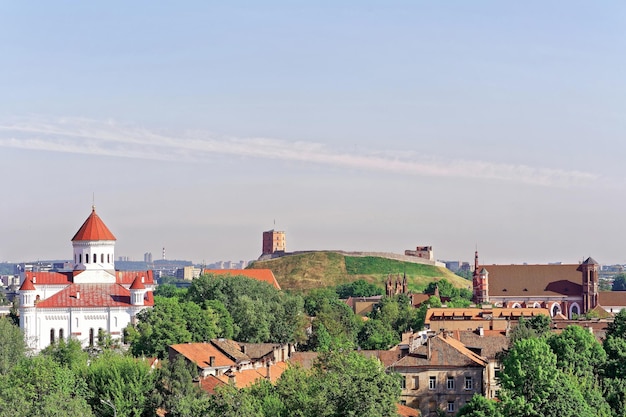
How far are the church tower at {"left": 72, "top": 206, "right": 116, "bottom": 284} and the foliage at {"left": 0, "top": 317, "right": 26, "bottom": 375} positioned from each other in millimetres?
33664

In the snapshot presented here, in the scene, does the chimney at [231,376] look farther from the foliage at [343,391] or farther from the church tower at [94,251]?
the church tower at [94,251]

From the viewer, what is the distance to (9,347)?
114062mm

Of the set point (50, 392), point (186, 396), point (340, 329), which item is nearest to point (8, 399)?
point (50, 392)

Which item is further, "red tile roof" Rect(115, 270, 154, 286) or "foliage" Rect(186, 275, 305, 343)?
"red tile roof" Rect(115, 270, 154, 286)

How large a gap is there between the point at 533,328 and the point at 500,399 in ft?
151

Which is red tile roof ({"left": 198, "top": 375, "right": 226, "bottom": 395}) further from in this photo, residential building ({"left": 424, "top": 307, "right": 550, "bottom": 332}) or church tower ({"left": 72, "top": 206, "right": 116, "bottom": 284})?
church tower ({"left": 72, "top": 206, "right": 116, "bottom": 284})

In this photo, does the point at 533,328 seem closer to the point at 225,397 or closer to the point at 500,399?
the point at 500,399

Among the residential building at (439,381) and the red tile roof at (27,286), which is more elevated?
the red tile roof at (27,286)

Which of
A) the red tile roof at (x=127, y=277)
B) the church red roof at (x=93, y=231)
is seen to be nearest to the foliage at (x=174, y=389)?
the red tile roof at (x=127, y=277)

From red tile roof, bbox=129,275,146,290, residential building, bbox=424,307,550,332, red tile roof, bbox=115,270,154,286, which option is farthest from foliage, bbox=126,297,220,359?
red tile roof, bbox=115,270,154,286

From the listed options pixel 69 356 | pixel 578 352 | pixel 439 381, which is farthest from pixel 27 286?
pixel 578 352

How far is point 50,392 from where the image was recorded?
75438mm

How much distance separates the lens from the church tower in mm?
160125

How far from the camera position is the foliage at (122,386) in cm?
8131
